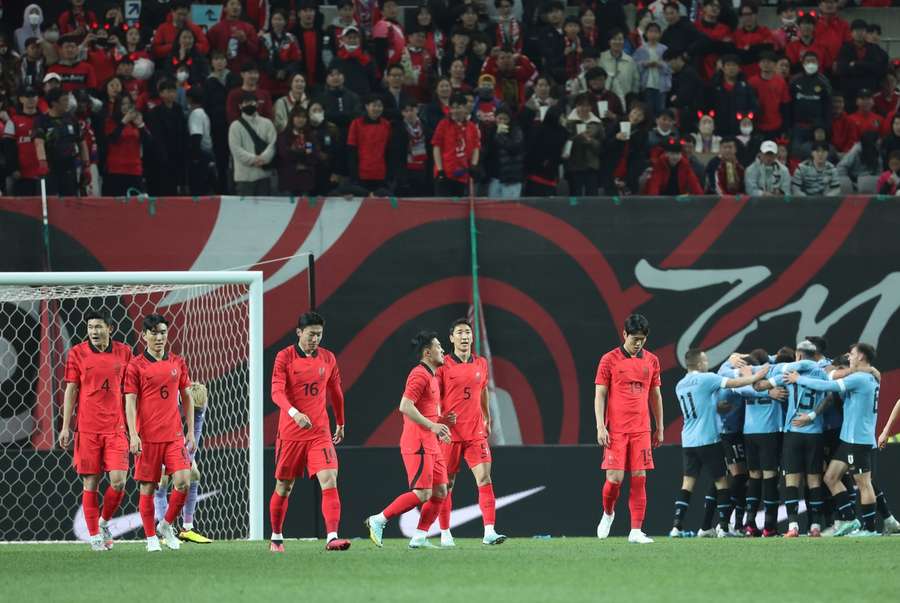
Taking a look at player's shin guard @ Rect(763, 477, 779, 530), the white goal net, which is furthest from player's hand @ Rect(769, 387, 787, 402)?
the white goal net

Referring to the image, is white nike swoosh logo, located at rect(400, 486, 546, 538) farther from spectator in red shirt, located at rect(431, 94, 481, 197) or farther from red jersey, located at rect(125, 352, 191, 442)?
red jersey, located at rect(125, 352, 191, 442)

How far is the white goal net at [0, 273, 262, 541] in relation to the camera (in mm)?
15820

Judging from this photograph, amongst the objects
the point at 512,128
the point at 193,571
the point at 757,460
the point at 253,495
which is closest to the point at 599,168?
the point at 512,128

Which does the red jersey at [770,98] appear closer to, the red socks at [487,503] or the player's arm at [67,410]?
the red socks at [487,503]

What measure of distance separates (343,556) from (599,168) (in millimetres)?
8235

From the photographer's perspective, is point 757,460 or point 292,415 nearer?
point 292,415

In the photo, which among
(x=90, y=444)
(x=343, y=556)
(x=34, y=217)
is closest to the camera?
(x=343, y=556)

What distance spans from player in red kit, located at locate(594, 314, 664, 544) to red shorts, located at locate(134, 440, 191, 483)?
352 centimetres

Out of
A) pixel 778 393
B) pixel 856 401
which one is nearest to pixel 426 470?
pixel 778 393

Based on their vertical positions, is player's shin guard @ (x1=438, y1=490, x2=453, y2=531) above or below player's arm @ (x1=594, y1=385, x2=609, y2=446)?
below

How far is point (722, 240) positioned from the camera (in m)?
17.8

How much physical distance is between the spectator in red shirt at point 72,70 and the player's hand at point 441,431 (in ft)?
27.5

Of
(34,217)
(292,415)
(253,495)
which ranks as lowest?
(253,495)

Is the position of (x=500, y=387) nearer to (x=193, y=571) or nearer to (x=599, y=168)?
(x=599, y=168)
